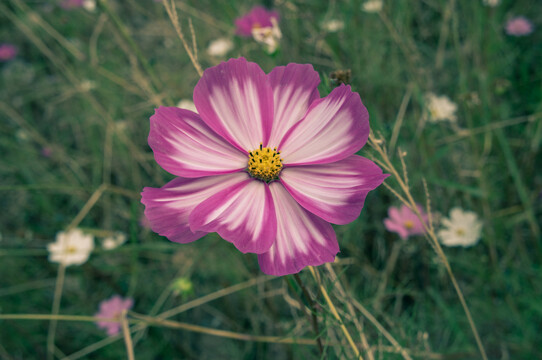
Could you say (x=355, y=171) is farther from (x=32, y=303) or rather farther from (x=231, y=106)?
(x=32, y=303)

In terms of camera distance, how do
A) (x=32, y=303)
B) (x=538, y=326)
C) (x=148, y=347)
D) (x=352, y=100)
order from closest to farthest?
(x=352, y=100)
(x=538, y=326)
(x=148, y=347)
(x=32, y=303)

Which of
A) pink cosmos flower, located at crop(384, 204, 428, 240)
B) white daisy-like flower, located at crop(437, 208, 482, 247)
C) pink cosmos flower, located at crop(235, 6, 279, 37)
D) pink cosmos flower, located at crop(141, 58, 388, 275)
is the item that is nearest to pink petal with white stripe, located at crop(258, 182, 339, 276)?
pink cosmos flower, located at crop(141, 58, 388, 275)

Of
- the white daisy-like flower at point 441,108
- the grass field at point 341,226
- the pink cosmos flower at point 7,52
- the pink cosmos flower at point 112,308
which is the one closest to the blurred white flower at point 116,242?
the grass field at point 341,226

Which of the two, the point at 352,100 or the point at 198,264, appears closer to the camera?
the point at 352,100

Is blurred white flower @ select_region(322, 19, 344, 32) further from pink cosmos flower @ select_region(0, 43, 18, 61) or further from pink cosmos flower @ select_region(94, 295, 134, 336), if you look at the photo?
pink cosmos flower @ select_region(0, 43, 18, 61)

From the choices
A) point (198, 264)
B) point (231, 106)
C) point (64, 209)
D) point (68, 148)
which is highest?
point (68, 148)

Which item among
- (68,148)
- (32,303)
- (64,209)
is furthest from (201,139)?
(68,148)

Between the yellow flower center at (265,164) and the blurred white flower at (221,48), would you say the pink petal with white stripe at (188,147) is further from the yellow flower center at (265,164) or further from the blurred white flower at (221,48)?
the blurred white flower at (221,48)
